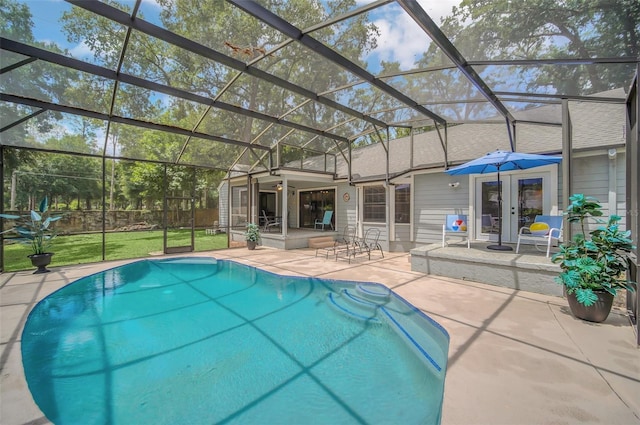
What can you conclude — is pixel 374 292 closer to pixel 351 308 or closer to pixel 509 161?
pixel 351 308

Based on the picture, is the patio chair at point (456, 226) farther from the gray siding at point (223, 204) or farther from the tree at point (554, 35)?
the gray siding at point (223, 204)

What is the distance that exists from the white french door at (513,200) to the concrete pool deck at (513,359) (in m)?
2.79

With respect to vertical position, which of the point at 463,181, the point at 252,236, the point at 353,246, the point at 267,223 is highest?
the point at 463,181

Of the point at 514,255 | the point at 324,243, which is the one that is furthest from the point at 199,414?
the point at 324,243

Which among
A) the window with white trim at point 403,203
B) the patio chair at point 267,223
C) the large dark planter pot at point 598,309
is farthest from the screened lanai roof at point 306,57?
the patio chair at point 267,223

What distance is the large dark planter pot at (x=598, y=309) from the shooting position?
3.46m

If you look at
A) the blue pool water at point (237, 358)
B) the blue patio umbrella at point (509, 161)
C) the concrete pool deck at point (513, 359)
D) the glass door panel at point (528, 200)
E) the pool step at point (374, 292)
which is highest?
the blue patio umbrella at point (509, 161)

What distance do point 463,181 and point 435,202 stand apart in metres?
1.02

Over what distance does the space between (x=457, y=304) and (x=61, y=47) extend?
7680mm

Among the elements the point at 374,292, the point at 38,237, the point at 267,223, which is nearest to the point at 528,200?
the point at 374,292

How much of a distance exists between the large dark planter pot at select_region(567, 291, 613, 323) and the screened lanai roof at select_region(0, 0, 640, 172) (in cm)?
309

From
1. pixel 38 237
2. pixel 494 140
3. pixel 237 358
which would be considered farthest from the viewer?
pixel 494 140

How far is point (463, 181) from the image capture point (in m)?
7.78

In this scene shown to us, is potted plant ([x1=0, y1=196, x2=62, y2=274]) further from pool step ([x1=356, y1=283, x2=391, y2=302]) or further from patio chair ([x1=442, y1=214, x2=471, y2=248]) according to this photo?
patio chair ([x1=442, y1=214, x2=471, y2=248])
